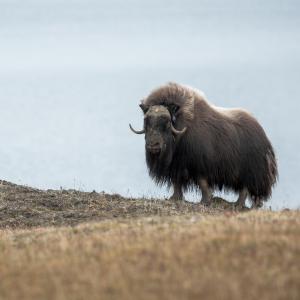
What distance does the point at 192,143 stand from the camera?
18.5 m

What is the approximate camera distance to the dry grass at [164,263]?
786cm

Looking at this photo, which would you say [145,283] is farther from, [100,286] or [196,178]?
[196,178]

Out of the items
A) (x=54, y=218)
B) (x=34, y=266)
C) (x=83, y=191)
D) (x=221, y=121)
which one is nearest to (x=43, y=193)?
(x=83, y=191)

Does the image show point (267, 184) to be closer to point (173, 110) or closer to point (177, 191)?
point (177, 191)

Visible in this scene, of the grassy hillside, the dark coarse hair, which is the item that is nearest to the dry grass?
the grassy hillside

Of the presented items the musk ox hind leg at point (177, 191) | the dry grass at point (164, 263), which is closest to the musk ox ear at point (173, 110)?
the musk ox hind leg at point (177, 191)

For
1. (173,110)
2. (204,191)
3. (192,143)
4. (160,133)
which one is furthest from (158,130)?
(204,191)

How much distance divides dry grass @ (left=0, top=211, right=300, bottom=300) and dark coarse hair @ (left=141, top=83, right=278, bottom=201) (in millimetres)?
7334

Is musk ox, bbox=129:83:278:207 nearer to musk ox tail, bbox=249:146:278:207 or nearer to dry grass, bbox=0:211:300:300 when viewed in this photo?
musk ox tail, bbox=249:146:278:207

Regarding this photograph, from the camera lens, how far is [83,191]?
722 inches

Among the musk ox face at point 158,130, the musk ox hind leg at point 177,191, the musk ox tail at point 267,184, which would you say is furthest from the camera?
the musk ox tail at point 267,184

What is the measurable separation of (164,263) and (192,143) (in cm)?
987

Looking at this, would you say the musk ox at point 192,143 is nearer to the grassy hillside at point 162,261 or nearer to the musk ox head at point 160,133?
the musk ox head at point 160,133

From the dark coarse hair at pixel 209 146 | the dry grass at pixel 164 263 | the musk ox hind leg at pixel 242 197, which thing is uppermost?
the dark coarse hair at pixel 209 146
